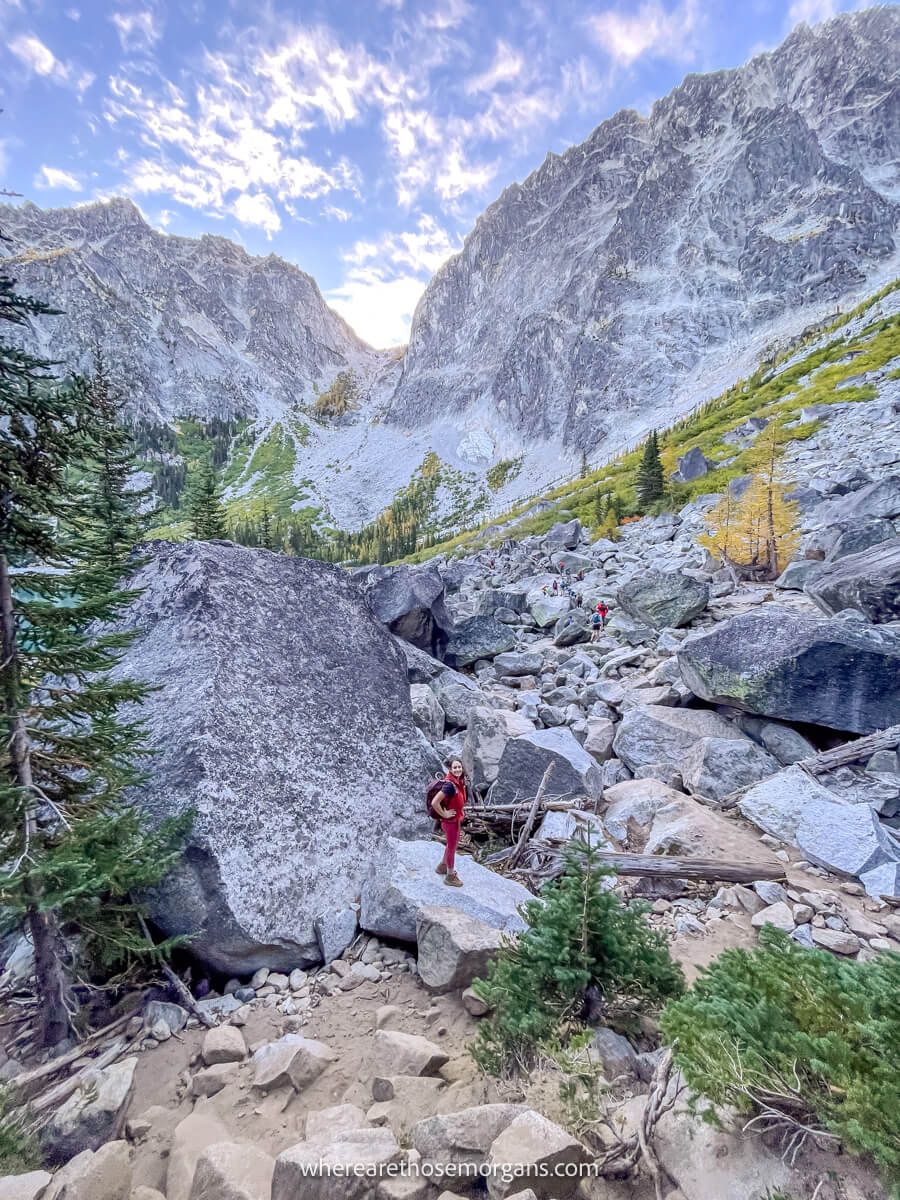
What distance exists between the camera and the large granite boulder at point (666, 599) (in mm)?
17953

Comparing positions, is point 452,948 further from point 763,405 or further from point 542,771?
point 763,405

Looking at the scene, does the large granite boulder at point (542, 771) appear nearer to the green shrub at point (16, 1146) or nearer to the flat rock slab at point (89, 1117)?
the flat rock slab at point (89, 1117)

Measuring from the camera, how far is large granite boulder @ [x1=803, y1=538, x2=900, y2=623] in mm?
12469

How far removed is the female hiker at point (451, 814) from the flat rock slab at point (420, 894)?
0.13 meters

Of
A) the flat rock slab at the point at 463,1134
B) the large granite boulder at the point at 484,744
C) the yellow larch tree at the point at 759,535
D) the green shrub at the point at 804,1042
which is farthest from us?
the yellow larch tree at the point at 759,535

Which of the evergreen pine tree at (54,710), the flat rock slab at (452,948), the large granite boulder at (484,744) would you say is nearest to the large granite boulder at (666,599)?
the large granite boulder at (484,744)

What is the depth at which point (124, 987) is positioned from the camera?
19.1ft

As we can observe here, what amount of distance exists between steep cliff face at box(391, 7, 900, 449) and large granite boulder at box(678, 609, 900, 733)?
412ft

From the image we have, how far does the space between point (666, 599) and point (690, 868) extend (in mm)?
12675

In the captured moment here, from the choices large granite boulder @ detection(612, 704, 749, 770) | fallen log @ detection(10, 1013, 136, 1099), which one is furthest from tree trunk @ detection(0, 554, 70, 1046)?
large granite boulder @ detection(612, 704, 749, 770)

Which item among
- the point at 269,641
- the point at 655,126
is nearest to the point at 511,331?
the point at 655,126

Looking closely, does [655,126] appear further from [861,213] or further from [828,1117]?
[828,1117]

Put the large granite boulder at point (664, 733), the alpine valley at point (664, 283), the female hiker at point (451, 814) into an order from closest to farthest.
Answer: the female hiker at point (451, 814), the large granite boulder at point (664, 733), the alpine valley at point (664, 283)

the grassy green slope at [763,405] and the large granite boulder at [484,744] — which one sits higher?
the grassy green slope at [763,405]
